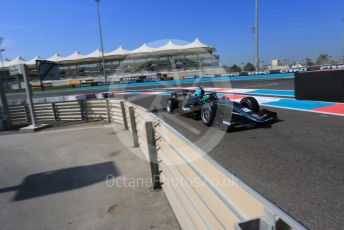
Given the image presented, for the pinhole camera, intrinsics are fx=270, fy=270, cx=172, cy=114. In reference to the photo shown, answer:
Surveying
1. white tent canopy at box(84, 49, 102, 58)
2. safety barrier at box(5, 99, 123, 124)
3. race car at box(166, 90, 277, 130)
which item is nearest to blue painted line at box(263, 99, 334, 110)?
race car at box(166, 90, 277, 130)

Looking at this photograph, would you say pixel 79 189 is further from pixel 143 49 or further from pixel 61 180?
pixel 143 49

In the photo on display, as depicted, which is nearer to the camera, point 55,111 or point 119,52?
point 55,111

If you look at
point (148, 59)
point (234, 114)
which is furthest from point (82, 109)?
point (148, 59)

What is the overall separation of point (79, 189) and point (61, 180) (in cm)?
62

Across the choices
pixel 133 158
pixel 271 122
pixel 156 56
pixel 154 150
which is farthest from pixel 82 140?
pixel 156 56

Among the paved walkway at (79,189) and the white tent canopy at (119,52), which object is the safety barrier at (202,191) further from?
the white tent canopy at (119,52)

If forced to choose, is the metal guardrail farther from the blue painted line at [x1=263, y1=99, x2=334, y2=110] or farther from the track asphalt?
the blue painted line at [x1=263, y1=99, x2=334, y2=110]

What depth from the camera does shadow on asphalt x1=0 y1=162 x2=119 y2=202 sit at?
4.36 meters

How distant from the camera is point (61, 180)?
477 centimetres

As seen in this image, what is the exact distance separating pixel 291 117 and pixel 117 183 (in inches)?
214

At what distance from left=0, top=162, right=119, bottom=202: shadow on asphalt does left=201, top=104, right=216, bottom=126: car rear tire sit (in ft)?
9.13

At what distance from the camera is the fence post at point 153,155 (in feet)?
12.8

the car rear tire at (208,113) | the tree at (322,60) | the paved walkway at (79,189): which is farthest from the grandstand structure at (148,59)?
the paved walkway at (79,189)

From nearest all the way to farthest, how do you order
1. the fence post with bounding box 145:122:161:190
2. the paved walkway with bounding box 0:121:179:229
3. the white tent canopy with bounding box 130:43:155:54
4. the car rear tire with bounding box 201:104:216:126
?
the paved walkway with bounding box 0:121:179:229 < the fence post with bounding box 145:122:161:190 < the car rear tire with bounding box 201:104:216:126 < the white tent canopy with bounding box 130:43:155:54
